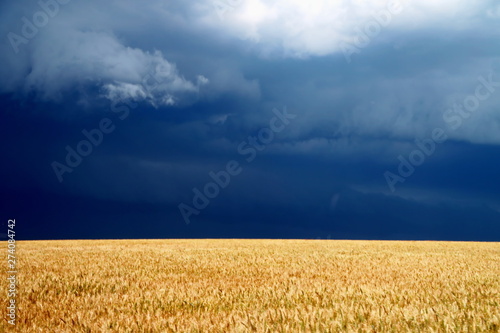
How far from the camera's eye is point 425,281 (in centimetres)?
965

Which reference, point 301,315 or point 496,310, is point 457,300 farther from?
point 301,315

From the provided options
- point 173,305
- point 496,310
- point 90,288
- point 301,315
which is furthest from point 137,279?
point 496,310

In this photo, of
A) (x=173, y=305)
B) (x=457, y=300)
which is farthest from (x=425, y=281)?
(x=173, y=305)

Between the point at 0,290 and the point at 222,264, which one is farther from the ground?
the point at 222,264

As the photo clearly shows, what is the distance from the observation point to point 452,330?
495cm

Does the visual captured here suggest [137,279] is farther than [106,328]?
Yes

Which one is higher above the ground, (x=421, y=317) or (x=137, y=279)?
(x=137, y=279)

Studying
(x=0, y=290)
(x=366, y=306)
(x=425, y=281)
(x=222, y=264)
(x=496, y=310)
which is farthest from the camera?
(x=222, y=264)

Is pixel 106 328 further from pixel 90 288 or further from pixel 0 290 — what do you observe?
pixel 0 290

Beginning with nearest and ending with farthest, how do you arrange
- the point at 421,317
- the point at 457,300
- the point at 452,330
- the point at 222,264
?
the point at 452,330 < the point at 421,317 < the point at 457,300 < the point at 222,264

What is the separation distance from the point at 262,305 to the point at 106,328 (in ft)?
8.38

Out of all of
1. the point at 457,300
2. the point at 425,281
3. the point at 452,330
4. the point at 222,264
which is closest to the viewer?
the point at 452,330

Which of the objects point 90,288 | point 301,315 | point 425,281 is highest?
point 425,281

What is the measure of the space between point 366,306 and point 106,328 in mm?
3933
